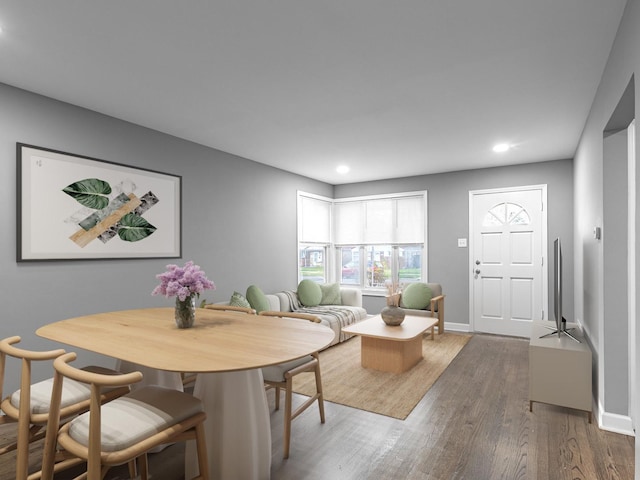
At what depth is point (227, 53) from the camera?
2307 mm

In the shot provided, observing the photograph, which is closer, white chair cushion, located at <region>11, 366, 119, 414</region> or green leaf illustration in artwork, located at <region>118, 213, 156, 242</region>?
white chair cushion, located at <region>11, 366, 119, 414</region>

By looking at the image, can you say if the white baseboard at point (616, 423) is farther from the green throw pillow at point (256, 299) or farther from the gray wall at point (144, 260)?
the gray wall at point (144, 260)

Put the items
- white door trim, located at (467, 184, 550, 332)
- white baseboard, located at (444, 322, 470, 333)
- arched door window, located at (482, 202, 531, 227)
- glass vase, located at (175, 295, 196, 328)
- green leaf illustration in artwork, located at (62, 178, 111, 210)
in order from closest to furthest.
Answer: glass vase, located at (175, 295, 196, 328)
green leaf illustration in artwork, located at (62, 178, 111, 210)
white door trim, located at (467, 184, 550, 332)
arched door window, located at (482, 202, 531, 227)
white baseboard, located at (444, 322, 470, 333)

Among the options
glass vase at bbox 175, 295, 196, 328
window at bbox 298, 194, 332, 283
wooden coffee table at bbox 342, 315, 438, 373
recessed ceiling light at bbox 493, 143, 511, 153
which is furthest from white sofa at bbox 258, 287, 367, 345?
recessed ceiling light at bbox 493, 143, 511, 153

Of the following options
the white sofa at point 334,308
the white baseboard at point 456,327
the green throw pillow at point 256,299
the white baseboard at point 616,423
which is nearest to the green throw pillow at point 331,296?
the white sofa at point 334,308

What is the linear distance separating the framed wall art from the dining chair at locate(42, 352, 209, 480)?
6.27 feet

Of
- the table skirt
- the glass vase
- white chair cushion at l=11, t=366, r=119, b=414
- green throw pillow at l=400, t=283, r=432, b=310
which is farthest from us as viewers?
green throw pillow at l=400, t=283, r=432, b=310

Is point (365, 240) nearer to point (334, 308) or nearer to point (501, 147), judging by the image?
point (334, 308)

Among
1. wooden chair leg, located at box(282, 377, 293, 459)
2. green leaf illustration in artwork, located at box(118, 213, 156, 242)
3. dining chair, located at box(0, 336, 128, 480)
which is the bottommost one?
wooden chair leg, located at box(282, 377, 293, 459)

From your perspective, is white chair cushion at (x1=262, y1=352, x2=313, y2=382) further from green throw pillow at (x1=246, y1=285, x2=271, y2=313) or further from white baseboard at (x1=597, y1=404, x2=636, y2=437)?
white baseboard at (x1=597, y1=404, x2=636, y2=437)

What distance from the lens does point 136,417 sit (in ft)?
4.77

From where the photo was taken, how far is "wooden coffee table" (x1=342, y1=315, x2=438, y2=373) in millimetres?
3734

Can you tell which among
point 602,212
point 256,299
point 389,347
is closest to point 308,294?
point 256,299

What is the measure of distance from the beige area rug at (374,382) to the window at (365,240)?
6.23 ft
